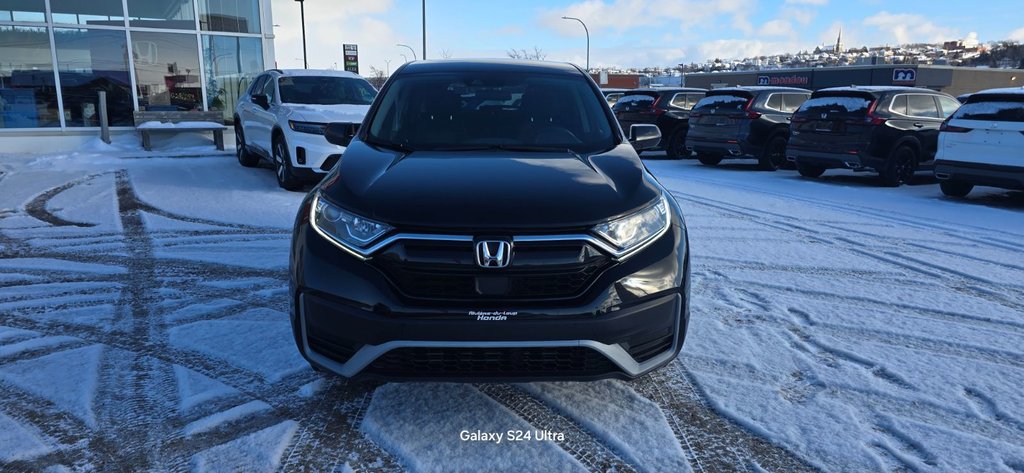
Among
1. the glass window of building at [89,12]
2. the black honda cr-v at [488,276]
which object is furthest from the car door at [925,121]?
the glass window of building at [89,12]

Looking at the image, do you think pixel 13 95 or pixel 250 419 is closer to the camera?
pixel 250 419

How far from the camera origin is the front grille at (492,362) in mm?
2566

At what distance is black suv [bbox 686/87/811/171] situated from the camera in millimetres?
12758

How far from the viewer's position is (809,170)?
1220 centimetres

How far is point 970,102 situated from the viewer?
31.1 ft

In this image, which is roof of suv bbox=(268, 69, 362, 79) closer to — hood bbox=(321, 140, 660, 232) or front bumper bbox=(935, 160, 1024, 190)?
hood bbox=(321, 140, 660, 232)

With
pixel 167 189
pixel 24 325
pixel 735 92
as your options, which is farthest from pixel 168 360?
pixel 735 92

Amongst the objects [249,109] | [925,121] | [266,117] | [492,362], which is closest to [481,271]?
[492,362]

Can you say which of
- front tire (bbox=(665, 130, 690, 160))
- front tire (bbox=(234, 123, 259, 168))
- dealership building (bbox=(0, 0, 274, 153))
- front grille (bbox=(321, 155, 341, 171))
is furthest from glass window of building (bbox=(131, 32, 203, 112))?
front tire (bbox=(665, 130, 690, 160))

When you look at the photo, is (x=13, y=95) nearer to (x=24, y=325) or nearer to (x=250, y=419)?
(x=24, y=325)

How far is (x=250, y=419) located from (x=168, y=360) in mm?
923

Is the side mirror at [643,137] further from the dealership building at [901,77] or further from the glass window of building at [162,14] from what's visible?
the dealership building at [901,77]

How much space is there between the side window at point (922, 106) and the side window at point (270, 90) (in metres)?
9.82

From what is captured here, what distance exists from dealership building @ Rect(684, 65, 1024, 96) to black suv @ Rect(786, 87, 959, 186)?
44.2 m
